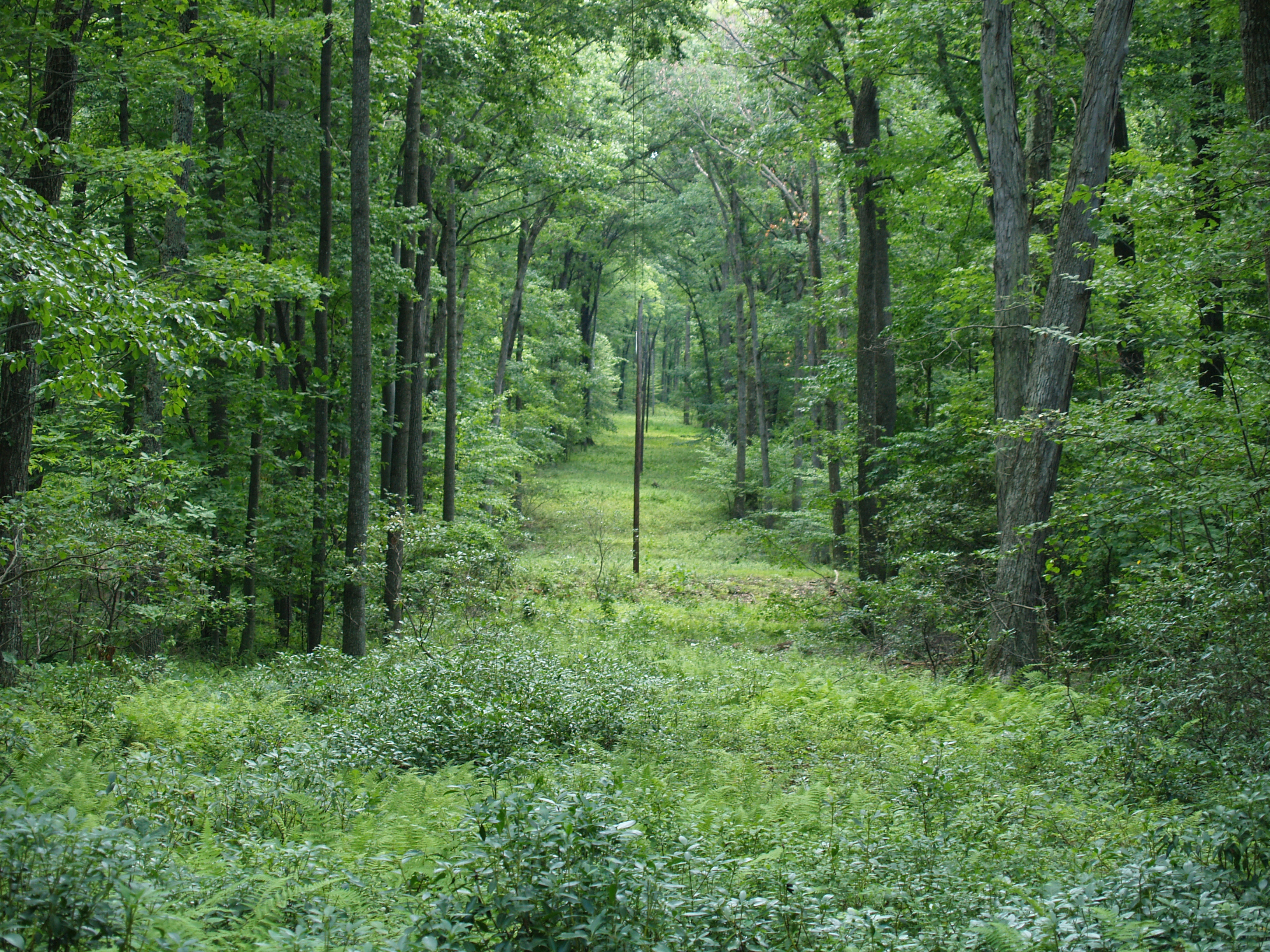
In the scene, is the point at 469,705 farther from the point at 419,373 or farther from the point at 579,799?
the point at 419,373

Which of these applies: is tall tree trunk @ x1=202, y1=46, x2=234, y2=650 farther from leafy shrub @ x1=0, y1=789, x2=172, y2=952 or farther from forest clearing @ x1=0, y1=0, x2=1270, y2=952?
leafy shrub @ x1=0, y1=789, x2=172, y2=952

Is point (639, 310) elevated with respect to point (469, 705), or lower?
elevated

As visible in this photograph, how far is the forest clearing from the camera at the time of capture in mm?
3891

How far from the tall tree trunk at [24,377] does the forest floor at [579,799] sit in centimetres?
80

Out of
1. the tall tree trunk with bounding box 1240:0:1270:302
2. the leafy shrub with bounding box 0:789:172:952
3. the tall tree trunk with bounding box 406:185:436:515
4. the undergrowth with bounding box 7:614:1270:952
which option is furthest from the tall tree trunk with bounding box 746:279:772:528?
the leafy shrub with bounding box 0:789:172:952

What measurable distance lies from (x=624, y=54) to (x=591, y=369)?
1868cm

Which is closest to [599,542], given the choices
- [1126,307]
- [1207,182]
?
[1126,307]

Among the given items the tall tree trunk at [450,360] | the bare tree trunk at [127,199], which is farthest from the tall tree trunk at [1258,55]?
the tall tree trunk at [450,360]

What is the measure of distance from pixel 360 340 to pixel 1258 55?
1032 cm

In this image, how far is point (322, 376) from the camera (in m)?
13.9

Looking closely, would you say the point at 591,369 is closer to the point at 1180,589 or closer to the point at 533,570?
the point at 533,570

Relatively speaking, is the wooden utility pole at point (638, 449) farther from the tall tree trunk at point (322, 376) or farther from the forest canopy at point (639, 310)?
the tall tree trunk at point (322, 376)

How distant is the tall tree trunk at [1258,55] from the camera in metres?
6.86

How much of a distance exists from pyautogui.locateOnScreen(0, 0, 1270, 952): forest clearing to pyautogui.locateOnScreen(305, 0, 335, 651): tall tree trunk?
0.10 metres
